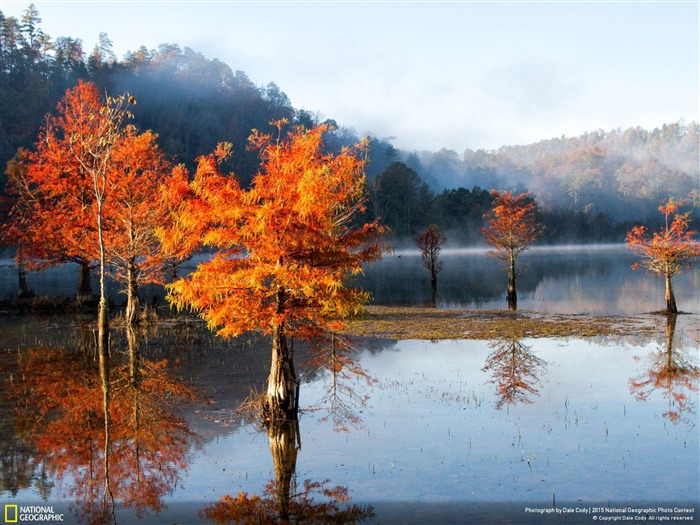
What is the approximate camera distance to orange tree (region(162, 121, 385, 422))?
51.6 ft

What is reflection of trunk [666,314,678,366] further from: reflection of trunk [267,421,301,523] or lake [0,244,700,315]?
reflection of trunk [267,421,301,523]

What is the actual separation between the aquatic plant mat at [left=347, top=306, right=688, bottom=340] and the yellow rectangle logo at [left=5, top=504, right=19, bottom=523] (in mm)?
18269

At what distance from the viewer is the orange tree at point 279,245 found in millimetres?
15734

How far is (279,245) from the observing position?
52.2 feet

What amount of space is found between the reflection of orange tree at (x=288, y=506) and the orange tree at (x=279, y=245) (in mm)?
4047

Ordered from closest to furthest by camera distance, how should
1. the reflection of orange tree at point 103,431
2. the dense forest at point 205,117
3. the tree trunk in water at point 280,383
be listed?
the reflection of orange tree at point 103,431
the tree trunk in water at point 280,383
the dense forest at point 205,117

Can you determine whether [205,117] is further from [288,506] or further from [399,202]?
[288,506]

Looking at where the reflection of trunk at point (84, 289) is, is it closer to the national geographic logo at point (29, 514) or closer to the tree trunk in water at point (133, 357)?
the tree trunk in water at point (133, 357)

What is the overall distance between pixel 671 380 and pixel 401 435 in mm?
9804

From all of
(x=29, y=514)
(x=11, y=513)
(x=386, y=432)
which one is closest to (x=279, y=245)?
(x=386, y=432)

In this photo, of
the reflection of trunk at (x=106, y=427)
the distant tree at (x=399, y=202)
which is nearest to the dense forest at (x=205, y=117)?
the distant tree at (x=399, y=202)

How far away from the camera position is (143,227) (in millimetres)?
31391

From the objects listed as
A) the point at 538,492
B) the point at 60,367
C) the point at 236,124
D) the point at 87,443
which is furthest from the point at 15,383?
the point at 236,124

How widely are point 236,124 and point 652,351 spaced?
494 ft
